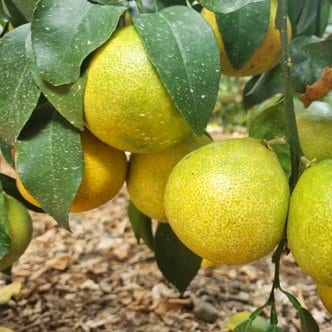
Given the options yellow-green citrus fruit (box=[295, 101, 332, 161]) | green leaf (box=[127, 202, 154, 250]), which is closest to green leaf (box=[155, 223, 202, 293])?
green leaf (box=[127, 202, 154, 250])

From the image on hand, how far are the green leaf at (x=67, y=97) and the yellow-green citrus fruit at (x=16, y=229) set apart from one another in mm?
326

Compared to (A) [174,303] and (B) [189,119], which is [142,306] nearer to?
(A) [174,303]

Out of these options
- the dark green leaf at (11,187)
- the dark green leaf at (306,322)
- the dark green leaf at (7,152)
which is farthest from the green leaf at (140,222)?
the dark green leaf at (306,322)

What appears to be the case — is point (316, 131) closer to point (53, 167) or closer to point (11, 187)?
point (53, 167)

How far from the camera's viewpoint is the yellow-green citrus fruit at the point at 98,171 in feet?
2.35

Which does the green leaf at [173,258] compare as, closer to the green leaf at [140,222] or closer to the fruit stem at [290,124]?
the green leaf at [140,222]

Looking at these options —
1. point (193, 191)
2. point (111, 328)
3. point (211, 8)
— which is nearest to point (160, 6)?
point (211, 8)

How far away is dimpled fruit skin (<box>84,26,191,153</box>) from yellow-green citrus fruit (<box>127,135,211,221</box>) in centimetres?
9

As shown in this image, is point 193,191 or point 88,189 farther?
point 88,189

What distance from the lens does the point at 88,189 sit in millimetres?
729

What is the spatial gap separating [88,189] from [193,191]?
0.56 ft

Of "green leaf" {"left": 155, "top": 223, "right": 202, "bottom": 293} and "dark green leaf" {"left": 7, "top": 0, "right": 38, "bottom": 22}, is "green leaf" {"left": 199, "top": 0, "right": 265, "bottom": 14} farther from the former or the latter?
"green leaf" {"left": 155, "top": 223, "right": 202, "bottom": 293}

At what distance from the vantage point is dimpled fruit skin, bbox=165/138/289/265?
0.59 m

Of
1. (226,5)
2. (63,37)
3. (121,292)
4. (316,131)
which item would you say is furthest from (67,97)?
(121,292)
